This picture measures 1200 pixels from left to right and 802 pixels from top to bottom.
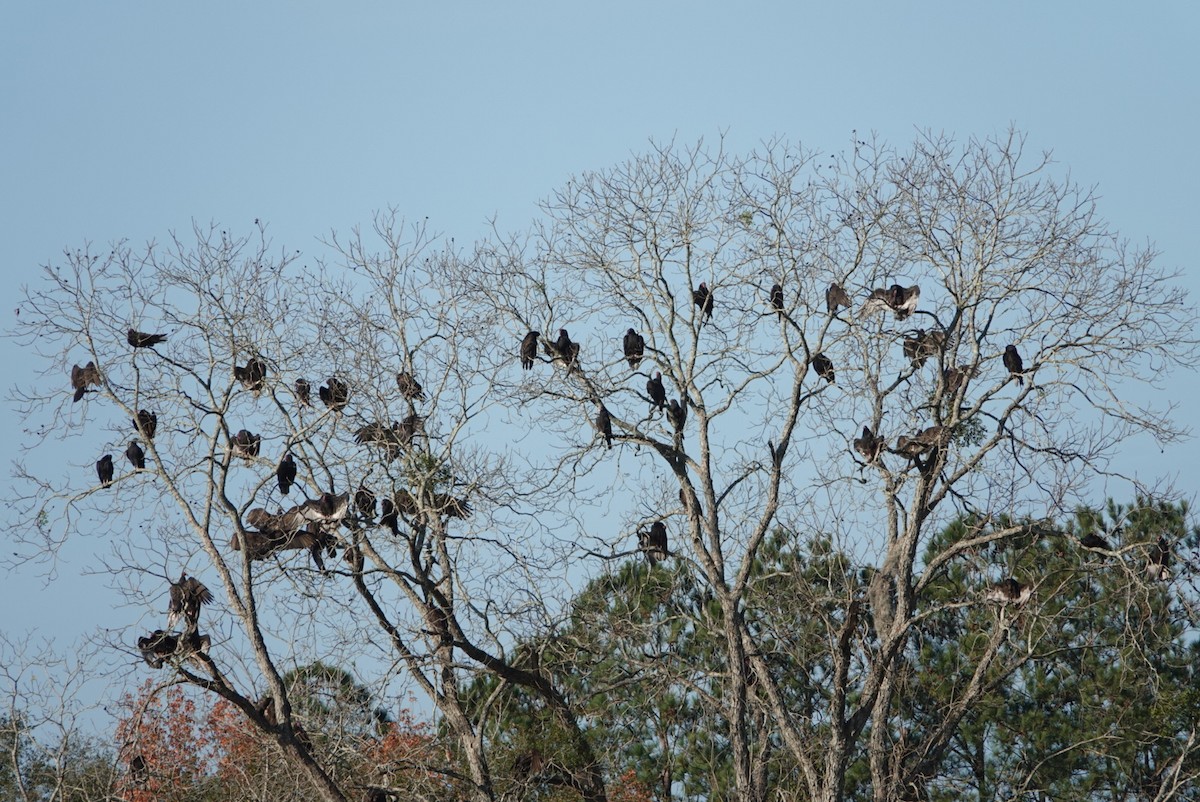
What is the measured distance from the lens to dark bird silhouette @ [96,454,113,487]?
38.6 ft

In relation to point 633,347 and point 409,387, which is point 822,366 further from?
point 409,387

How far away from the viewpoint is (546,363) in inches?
529

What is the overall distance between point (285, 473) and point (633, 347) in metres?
3.25

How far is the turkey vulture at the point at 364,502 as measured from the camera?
12711 mm

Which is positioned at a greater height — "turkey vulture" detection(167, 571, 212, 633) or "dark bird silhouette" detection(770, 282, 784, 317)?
"dark bird silhouette" detection(770, 282, 784, 317)

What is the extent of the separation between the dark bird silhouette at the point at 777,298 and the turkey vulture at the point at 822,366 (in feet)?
1.70

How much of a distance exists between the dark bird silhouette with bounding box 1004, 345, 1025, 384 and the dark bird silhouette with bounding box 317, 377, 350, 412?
19.0 ft

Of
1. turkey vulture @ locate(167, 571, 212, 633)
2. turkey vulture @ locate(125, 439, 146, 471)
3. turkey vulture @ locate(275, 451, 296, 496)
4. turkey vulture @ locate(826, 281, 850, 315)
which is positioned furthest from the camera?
turkey vulture @ locate(826, 281, 850, 315)

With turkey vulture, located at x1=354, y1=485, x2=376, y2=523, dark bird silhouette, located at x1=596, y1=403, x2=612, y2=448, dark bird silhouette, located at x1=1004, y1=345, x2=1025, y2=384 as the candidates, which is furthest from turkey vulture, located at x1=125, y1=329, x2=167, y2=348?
dark bird silhouette, located at x1=1004, y1=345, x2=1025, y2=384

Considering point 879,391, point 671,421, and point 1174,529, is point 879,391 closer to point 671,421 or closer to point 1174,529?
point 671,421

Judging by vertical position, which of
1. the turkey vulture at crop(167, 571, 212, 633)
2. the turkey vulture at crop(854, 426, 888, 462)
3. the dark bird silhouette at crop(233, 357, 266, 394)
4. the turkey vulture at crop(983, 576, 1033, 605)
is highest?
the dark bird silhouette at crop(233, 357, 266, 394)

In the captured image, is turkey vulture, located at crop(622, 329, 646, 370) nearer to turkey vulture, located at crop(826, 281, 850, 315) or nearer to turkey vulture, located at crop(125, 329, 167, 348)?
turkey vulture, located at crop(826, 281, 850, 315)

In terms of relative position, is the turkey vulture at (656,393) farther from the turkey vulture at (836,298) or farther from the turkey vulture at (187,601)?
the turkey vulture at (187,601)

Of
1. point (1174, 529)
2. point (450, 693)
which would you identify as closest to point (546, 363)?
point (450, 693)
